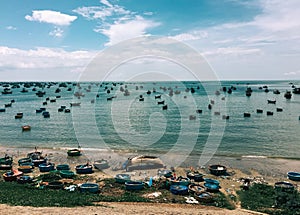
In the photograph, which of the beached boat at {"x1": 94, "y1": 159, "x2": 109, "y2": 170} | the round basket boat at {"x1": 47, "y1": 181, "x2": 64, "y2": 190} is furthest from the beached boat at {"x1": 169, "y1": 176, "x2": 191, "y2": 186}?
the round basket boat at {"x1": 47, "y1": 181, "x2": 64, "y2": 190}

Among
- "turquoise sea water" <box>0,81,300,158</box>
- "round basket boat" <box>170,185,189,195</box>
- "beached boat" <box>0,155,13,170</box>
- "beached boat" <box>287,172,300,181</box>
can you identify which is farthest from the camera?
"turquoise sea water" <box>0,81,300,158</box>

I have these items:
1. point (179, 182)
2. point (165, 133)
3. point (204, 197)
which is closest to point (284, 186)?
point (204, 197)

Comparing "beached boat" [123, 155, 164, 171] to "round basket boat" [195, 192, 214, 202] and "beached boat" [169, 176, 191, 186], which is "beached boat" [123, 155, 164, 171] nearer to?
"beached boat" [169, 176, 191, 186]

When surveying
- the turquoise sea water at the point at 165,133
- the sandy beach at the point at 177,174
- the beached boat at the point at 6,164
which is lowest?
the sandy beach at the point at 177,174

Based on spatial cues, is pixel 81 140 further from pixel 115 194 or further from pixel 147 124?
pixel 115 194

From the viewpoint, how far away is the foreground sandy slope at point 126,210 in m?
19.3

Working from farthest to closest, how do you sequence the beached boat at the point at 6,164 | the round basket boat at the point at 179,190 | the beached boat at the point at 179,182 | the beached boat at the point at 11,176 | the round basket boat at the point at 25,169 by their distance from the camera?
the beached boat at the point at 6,164 → the round basket boat at the point at 25,169 → the beached boat at the point at 11,176 → the beached boat at the point at 179,182 → the round basket boat at the point at 179,190

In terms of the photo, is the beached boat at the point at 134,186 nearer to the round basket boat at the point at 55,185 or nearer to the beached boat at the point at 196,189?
the beached boat at the point at 196,189

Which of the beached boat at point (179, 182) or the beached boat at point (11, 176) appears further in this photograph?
the beached boat at point (11, 176)

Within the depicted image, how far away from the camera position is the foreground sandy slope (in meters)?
19.3

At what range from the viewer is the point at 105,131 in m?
59.7

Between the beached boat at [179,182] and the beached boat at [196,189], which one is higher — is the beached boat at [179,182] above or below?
above

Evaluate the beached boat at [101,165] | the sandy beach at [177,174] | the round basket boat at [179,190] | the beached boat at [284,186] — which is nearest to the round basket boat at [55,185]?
the sandy beach at [177,174]

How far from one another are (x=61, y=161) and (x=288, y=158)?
102 ft
